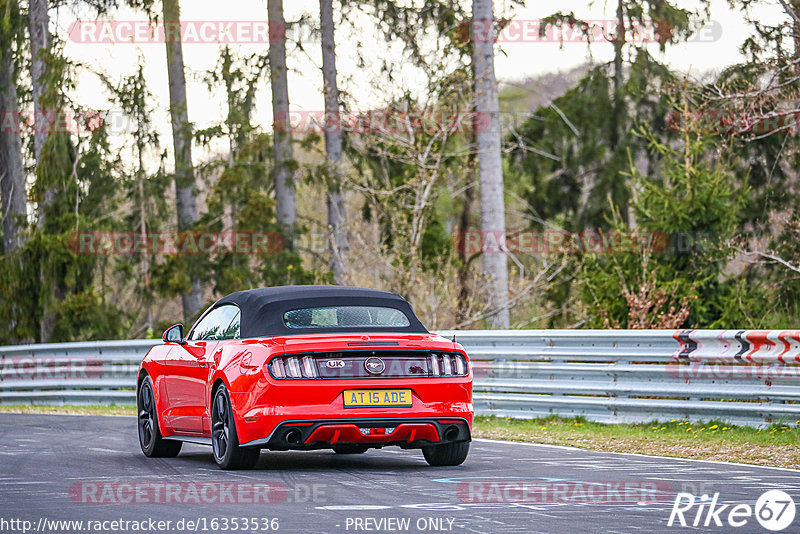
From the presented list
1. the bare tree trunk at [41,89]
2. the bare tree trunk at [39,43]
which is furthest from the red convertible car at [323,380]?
the bare tree trunk at [39,43]

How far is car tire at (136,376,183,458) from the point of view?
11148 millimetres

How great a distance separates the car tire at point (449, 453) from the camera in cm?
1005

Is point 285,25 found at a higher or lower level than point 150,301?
higher

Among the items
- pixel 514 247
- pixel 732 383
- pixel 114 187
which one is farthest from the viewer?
pixel 514 247

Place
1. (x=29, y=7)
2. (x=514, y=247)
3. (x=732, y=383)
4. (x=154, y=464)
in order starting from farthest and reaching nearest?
(x=514, y=247) < (x=29, y=7) < (x=732, y=383) < (x=154, y=464)

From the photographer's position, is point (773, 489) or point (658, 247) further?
point (658, 247)

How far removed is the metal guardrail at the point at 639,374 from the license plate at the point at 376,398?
4.12 m

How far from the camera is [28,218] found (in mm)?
29812

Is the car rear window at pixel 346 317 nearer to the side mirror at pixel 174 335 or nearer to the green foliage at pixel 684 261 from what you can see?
the side mirror at pixel 174 335

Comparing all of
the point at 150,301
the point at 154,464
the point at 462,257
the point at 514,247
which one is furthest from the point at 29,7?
the point at 154,464

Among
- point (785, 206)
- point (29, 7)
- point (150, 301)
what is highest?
point (29, 7)

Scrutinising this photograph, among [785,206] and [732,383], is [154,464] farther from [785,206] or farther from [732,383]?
[785,206]

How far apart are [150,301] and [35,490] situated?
23475 millimetres

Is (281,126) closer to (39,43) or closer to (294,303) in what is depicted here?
(39,43)
